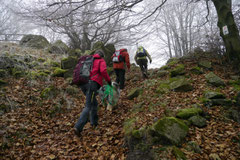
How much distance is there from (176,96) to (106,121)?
8.30 ft

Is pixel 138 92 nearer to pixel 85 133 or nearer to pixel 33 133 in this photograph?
pixel 85 133

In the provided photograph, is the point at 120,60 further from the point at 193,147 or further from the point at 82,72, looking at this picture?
the point at 193,147

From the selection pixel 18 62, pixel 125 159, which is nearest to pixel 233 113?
pixel 125 159

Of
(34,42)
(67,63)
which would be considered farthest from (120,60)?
(34,42)

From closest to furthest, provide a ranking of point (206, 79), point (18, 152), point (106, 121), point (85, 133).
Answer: point (18, 152), point (85, 133), point (106, 121), point (206, 79)

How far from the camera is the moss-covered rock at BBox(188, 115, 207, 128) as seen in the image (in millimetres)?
3150

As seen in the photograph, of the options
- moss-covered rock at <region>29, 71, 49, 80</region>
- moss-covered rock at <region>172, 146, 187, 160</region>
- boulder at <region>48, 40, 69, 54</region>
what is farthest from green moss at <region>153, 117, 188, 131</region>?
boulder at <region>48, 40, 69, 54</region>

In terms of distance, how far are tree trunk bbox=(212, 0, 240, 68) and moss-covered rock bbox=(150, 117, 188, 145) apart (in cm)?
450

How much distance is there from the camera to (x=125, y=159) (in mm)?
2836

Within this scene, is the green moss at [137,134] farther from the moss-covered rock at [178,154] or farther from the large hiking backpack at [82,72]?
the large hiking backpack at [82,72]

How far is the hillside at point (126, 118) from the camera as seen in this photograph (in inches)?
109

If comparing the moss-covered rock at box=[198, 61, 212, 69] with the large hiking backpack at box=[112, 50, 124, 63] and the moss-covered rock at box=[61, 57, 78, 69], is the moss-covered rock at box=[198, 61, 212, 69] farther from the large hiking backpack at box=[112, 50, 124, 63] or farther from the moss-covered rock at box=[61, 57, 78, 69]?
the moss-covered rock at box=[61, 57, 78, 69]

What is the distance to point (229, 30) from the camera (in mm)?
5582

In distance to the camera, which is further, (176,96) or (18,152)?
(176,96)
